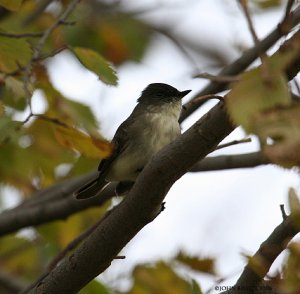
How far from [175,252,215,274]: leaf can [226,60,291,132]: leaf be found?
9.58 ft

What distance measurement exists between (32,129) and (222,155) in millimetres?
1336

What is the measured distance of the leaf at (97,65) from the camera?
3578 mm

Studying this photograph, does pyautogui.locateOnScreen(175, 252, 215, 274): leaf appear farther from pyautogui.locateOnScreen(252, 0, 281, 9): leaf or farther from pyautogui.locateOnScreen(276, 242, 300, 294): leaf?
pyautogui.locateOnScreen(276, 242, 300, 294): leaf

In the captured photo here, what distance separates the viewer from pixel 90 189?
515 cm

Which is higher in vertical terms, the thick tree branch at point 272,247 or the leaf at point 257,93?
the thick tree branch at point 272,247

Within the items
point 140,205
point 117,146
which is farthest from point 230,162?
point 140,205

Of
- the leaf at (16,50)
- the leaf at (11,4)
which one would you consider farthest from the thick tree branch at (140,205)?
the leaf at (11,4)

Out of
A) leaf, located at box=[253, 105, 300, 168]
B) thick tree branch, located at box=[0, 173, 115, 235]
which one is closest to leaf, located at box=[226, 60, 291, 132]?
leaf, located at box=[253, 105, 300, 168]

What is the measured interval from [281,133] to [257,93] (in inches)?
6.9

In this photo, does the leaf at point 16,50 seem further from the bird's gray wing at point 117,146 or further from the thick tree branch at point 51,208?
the thick tree branch at point 51,208

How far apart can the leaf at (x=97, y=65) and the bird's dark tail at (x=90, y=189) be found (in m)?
1.62

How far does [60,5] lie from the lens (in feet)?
22.0

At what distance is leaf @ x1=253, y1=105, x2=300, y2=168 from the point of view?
188 cm

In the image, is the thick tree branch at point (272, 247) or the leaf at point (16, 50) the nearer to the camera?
Answer: the thick tree branch at point (272, 247)
